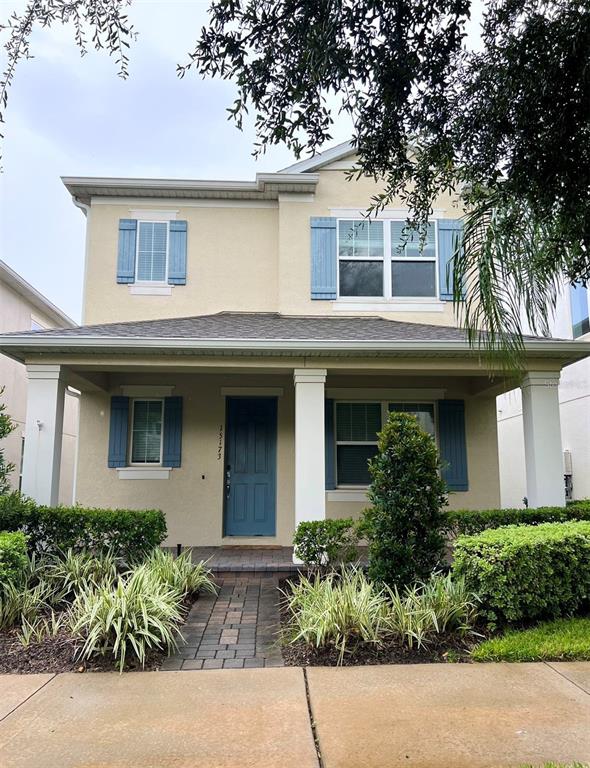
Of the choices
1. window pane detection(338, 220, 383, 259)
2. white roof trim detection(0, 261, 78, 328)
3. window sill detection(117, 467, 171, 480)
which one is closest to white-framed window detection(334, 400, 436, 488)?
window pane detection(338, 220, 383, 259)

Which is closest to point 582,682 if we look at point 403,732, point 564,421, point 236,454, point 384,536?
point 403,732

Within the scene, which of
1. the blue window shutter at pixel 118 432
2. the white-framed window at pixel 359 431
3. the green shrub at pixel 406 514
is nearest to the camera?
the green shrub at pixel 406 514

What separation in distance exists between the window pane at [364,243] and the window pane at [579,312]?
5301 mm

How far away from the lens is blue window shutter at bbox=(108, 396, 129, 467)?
29.7 ft

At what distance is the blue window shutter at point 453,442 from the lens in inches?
368

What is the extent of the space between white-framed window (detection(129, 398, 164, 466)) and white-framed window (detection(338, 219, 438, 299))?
393 centimetres

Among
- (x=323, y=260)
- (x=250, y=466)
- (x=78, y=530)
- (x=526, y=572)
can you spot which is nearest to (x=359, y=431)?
(x=250, y=466)

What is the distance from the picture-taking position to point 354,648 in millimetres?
4410

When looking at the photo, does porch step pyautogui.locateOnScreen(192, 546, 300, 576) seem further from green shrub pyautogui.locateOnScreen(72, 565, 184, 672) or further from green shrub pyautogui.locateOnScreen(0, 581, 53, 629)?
green shrub pyautogui.locateOnScreen(72, 565, 184, 672)

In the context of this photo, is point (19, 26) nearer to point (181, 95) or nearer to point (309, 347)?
point (181, 95)

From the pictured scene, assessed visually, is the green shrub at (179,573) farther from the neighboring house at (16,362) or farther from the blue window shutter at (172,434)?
the neighboring house at (16,362)

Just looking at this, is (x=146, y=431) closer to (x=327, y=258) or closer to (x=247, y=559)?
(x=247, y=559)

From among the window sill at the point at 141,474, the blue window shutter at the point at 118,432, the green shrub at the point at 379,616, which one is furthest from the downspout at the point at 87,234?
the green shrub at the point at 379,616

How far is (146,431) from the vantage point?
9391 mm
